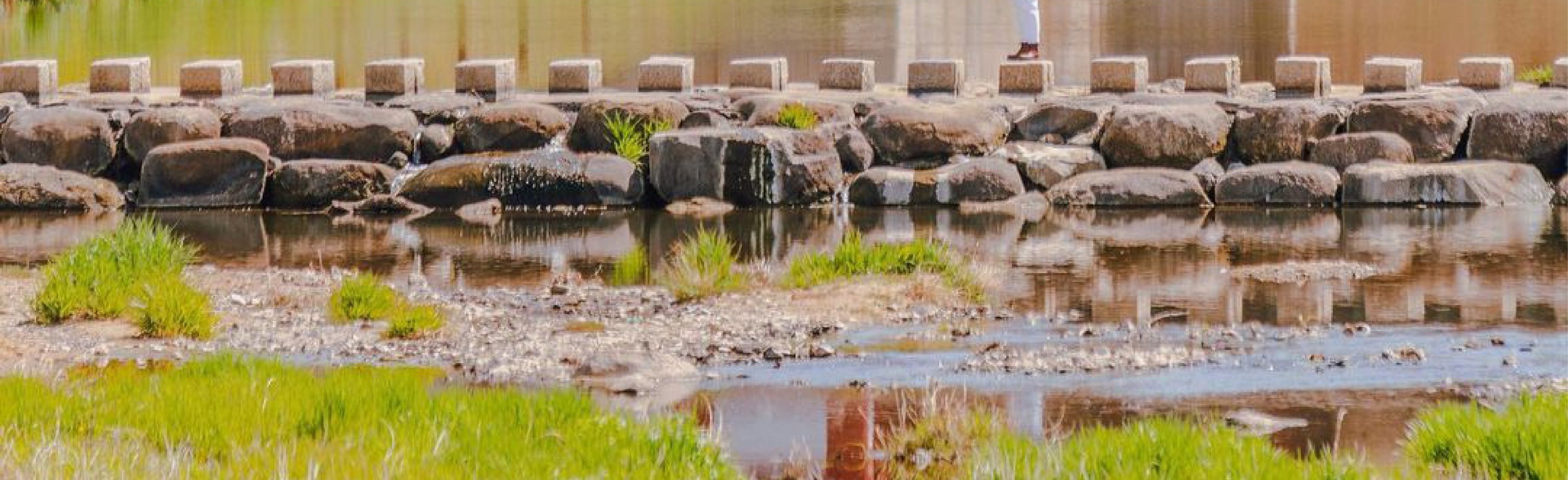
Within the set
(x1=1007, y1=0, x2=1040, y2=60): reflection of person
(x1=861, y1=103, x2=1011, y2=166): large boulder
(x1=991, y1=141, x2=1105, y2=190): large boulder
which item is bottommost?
(x1=991, y1=141, x2=1105, y2=190): large boulder

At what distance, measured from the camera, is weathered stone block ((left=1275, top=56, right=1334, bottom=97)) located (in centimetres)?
2034

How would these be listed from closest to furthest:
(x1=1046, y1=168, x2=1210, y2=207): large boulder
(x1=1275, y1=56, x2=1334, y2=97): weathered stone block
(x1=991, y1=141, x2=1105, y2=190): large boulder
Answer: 1. (x1=1046, y1=168, x2=1210, y2=207): large boulder
2. (x1=991, y1=141, x2=1105, y2=190): large boulder
3. (x1=1275, y1=56, x2=1334, y2=97): weathered stone block

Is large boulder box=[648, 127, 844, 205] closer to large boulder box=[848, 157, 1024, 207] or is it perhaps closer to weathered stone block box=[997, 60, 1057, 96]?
large boulder box=[848, 157, 1024, 207]

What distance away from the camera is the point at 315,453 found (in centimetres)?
744

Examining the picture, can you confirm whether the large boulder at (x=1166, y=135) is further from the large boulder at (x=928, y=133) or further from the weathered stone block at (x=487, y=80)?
the weathered stone block at (x=487, y=80)

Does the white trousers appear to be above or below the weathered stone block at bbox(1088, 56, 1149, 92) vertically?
above

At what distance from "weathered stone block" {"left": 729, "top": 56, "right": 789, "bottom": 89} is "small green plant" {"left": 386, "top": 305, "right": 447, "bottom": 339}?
9314 millimetres

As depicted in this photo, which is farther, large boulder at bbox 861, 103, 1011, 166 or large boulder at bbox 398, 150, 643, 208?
large boulder at bbox 861, 103, 1011, 166

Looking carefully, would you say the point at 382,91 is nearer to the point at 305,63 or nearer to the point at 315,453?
the point at 305,63

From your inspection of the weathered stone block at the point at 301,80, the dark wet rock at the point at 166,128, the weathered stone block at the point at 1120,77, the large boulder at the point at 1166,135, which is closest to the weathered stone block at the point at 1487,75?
the large boulder at the point at 1166,135

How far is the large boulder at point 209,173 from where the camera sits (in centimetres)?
2019

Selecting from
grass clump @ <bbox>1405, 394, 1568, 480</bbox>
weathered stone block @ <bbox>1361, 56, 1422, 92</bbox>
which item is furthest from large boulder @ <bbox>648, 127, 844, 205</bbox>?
grass clump @ <bbox>1405, 394, 1568, 480</bbox>

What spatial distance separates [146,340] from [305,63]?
33.3 feet

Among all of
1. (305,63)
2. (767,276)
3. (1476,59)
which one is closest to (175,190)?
(305,63)
